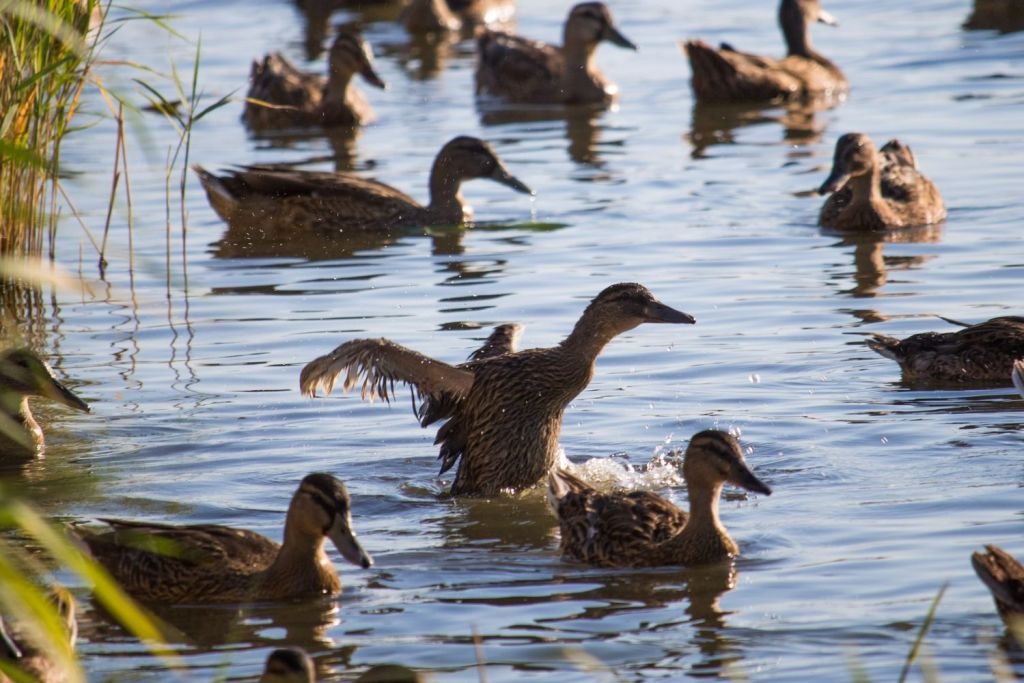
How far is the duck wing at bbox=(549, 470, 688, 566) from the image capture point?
703cm

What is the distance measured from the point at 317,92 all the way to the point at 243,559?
11990 mm

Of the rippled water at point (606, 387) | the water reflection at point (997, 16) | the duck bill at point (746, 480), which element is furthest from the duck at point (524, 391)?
the water reflection at point (997, 16)

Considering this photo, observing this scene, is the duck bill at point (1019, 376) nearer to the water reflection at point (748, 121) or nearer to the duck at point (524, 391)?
the duck at point (524, 391)

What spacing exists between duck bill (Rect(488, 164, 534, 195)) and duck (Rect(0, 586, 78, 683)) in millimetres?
8289

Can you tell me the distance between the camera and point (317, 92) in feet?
60.1

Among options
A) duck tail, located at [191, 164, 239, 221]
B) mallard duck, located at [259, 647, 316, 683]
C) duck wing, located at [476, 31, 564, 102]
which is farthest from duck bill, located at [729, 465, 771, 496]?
duck wing, located at [476, 31, 564, 102]

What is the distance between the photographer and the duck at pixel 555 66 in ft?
61.9

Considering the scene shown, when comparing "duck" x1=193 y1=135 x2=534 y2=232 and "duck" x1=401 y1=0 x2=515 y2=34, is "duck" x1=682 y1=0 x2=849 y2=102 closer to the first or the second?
"duck" x1=193 y1=135 x2=534 y2=232

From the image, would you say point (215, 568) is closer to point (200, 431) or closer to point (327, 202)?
point (200, 431)

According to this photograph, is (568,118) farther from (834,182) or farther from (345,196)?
(834,182)

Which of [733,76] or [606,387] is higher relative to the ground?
[733,76]

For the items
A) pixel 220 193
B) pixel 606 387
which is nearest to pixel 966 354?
pixel 606 387

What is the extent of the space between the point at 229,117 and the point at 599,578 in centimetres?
1298

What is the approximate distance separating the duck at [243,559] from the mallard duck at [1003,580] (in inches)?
80.7
